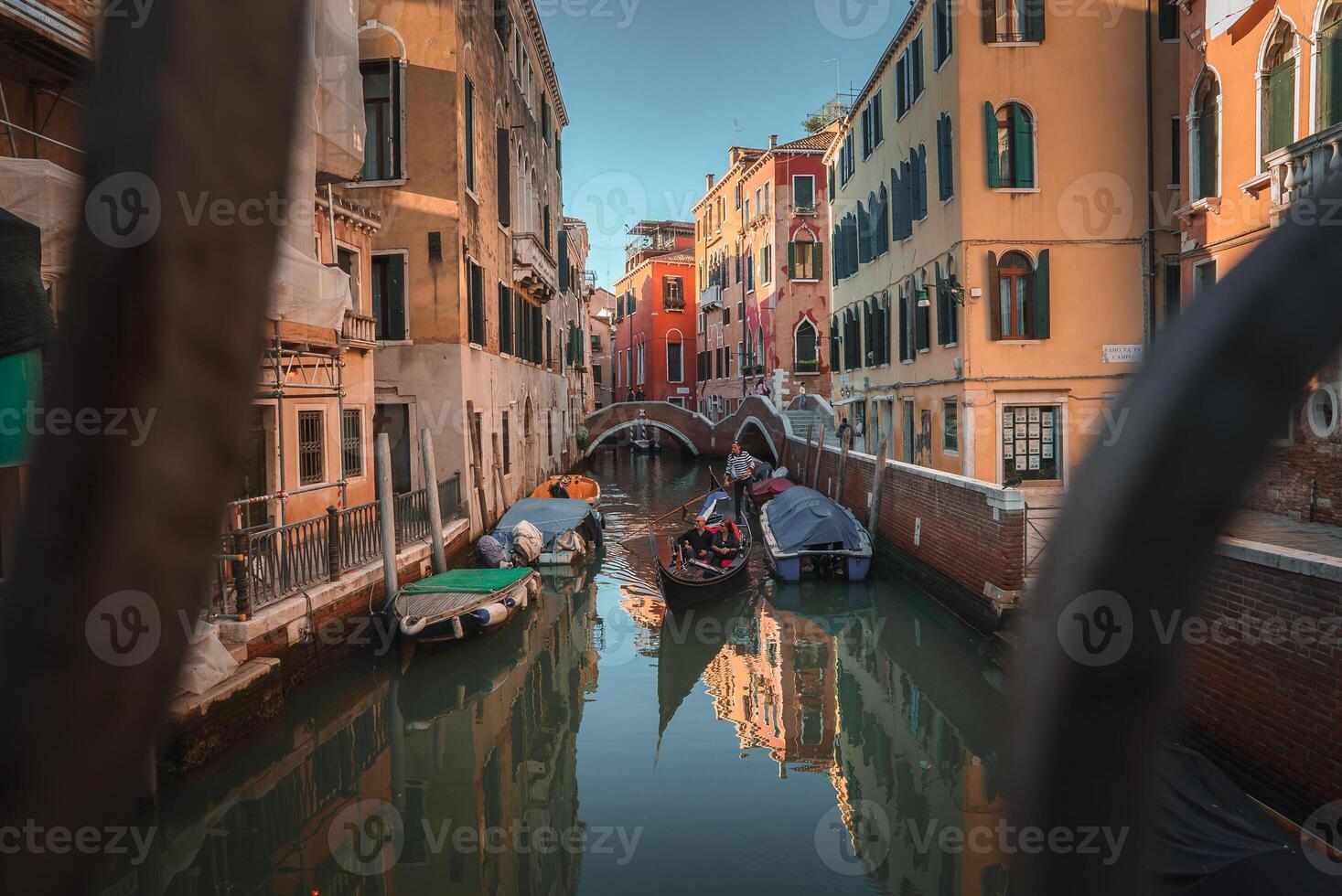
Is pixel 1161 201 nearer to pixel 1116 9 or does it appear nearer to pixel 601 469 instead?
pixel 1116 9

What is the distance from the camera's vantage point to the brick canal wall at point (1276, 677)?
4371mm

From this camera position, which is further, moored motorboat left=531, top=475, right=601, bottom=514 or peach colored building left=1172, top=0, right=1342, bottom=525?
moored motorboat left=531, top=475, right=601, bottom=514

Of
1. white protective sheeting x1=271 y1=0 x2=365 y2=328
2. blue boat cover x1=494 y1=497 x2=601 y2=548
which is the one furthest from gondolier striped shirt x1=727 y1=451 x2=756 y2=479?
white protective sheeting x1=271 y1=0 x2=365 y2=328

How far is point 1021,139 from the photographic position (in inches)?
516

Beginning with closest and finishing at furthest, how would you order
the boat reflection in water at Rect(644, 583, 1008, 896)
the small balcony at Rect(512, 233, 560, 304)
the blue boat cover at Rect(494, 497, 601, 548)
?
the boat reflection in water at Rect(644, 583, 1008, 896) → the blue boat cover at Rect(494, 497, 601, 548) → the small balcony at Rect(512, 233, 560, 304)

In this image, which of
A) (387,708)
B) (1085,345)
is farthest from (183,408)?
(1085,345)

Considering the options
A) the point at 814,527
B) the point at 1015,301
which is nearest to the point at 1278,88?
the point at 1015,301

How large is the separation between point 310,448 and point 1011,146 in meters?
10.2

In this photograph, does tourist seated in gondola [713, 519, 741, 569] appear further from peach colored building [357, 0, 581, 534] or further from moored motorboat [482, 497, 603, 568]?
peach colored building [357, 0, 581, 534]

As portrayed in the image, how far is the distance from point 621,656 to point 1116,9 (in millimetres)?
11223

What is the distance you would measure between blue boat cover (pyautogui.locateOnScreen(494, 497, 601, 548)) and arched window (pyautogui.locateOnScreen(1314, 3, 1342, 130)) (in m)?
10.1

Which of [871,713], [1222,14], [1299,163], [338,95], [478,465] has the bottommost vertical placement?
[871,713]

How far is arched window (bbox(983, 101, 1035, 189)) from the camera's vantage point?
42.9 feet

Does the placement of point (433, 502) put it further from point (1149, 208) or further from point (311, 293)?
point (1149, 208)
